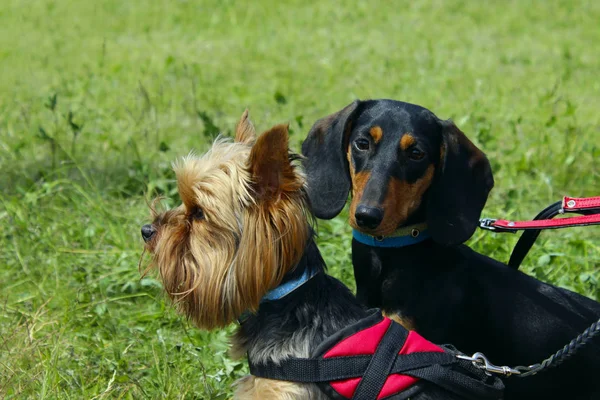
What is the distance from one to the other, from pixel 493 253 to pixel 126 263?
211 cm

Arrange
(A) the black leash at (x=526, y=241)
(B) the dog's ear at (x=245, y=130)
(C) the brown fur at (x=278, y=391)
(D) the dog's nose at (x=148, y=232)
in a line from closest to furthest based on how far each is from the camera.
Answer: (C) the brown fur at (x=278, y=391) → (D) the dog's nose at (x=148, y=232) → (B) the dog's ear at (x=245, y=130) → (A) the black leash at (x=526, y=241)

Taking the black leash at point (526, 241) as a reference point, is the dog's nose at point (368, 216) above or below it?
above

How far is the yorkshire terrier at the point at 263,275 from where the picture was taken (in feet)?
9.07

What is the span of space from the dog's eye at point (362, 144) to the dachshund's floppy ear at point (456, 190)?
32 centimetres

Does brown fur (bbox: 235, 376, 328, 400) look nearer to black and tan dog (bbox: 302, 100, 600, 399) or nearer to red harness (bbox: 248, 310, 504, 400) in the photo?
red harness (bbox: 248, 310, 504, 400)

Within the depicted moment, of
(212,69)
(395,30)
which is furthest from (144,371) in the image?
(395,30)

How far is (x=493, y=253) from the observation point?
193 inches

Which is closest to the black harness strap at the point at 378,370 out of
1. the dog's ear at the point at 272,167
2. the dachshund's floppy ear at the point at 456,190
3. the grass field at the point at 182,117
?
the dog's ear at the point at 272,167

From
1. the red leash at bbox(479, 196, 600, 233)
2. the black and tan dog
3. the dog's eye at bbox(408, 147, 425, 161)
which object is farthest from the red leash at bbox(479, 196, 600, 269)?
the dog's eye at bbox(408, 147, 425, 161)

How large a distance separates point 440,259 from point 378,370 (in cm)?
95

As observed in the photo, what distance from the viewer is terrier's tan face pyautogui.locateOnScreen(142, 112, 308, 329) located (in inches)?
110

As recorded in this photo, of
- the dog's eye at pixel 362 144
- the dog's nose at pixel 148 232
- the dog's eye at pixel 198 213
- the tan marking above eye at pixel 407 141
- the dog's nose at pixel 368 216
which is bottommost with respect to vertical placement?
the dog's nose at pixel 148 232

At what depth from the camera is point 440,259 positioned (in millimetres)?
3539

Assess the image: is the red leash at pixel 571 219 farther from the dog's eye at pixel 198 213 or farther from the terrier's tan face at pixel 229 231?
the dog's eye at pixel 198 213
